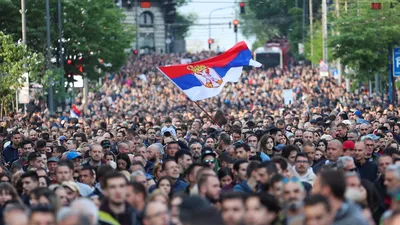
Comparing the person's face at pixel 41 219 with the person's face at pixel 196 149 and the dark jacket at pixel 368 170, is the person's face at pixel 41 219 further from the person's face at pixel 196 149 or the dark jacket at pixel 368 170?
the person's face at pixel 196 149

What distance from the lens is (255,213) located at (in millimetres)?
11242

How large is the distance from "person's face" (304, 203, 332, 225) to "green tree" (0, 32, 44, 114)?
98.4 ft

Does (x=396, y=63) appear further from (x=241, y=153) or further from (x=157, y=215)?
(x=157, y=215)

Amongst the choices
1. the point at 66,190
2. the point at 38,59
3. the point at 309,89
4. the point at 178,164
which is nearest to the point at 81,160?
the point at 178,164

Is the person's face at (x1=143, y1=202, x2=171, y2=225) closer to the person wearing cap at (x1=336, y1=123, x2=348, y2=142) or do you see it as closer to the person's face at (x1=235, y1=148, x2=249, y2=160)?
the person's face at (x1=235, y1=148, x2=249, y2=160)

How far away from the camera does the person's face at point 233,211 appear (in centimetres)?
1124

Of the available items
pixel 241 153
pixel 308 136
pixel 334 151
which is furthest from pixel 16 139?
pixel 334 151

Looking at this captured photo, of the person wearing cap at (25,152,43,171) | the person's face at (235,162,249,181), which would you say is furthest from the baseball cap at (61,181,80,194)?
the person wearing cap at (25,152,43,171)

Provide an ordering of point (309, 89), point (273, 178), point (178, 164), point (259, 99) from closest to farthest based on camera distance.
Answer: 1. point (273, 178)
2. point (178, 164)
3. point (259, 99)
4. point (309, 89)

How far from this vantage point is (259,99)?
208ft

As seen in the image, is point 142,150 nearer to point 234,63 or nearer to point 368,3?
point 234,63

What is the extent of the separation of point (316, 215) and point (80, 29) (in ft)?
156

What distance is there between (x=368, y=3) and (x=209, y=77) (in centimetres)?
2781

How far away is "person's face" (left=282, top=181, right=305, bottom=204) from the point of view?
1257 centimetres
